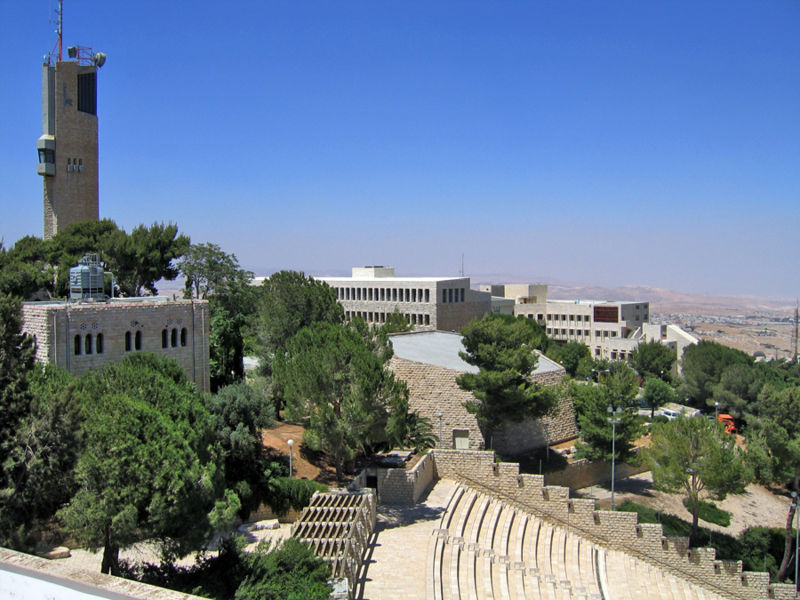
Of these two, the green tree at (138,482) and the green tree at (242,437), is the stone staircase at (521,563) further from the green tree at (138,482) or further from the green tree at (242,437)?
the green tree at (138,482)

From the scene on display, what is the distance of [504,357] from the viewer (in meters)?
31.7

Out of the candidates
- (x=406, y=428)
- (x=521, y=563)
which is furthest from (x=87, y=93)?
(x=521, y=563)

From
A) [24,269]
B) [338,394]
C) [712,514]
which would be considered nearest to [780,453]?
[712,514]

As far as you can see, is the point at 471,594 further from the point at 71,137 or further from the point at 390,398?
the point at 71,137

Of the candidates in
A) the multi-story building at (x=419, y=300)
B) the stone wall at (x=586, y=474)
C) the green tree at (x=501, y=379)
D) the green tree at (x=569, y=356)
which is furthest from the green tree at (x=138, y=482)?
the multi-story building at (x=419, y=300)

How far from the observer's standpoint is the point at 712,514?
108 ft

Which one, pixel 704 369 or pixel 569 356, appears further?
pixel 569 356

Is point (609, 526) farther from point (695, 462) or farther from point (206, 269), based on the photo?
point (206, 269)

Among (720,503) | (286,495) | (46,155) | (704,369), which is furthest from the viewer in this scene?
(704,369)

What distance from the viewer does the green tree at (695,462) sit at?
91.4 feet

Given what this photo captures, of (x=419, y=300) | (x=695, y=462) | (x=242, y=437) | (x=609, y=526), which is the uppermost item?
(x=419, y=300)

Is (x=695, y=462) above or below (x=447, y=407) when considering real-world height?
below

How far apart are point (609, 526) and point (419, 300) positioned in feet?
131

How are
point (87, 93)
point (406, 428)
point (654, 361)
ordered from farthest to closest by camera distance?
point (654, 361) → point (87, 93) → point (406, 428)
